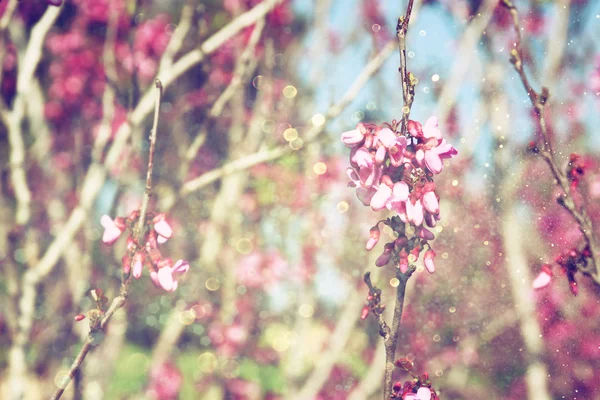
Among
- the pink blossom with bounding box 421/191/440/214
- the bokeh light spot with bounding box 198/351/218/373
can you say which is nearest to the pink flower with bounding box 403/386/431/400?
the pink blossom with bounding box 421/191/440/214

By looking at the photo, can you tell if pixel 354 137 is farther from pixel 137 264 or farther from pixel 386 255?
pixel 137 264

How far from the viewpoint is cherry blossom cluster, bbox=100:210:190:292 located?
861 millimetres

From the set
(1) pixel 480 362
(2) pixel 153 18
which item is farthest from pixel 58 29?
(1) pixel 480 362

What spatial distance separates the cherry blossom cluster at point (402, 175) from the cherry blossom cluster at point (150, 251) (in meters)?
0.37

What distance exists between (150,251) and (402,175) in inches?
19.5

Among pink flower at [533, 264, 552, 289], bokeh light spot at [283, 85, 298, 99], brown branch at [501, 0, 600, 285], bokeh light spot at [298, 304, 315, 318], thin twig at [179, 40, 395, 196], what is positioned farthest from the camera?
bokeh light spot at [283, 85, 298, 99]

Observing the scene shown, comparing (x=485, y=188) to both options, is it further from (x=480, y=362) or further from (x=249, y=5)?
(x=249, y=5)

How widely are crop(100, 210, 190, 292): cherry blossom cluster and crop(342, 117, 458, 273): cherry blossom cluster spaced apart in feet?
1.23

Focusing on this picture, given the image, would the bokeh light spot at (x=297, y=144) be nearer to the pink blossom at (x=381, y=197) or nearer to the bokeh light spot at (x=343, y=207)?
the pink blossom at (x=381, y=197)

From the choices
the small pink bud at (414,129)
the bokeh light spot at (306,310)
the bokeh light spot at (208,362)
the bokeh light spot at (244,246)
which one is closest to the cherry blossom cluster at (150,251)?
the small pink bud at (414,129)

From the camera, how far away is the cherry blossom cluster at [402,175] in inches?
29.9

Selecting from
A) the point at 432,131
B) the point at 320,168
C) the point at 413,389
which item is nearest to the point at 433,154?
the point at 432,131

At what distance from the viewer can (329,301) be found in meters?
3.13

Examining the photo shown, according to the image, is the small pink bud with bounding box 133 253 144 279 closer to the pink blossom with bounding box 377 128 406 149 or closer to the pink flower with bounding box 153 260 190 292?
the pink flower with bounding box 153 260 190 292
